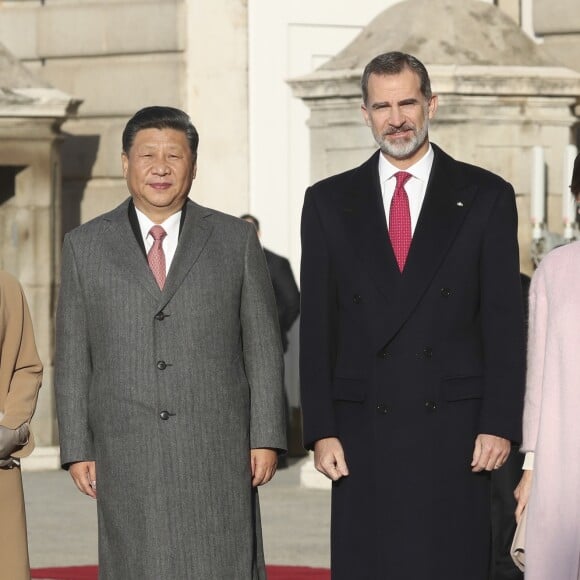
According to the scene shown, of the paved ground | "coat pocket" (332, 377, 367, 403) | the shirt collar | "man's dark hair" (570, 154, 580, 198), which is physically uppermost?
"man's dark hair" (570, 154, 580, 198)

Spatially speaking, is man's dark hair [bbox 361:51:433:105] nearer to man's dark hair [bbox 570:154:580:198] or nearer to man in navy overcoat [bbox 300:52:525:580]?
man in navy overcoat [bbox 300:52:525:580]

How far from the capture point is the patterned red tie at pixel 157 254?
25.0 ft

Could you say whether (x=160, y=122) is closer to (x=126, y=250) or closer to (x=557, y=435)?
(x=126, y=250)

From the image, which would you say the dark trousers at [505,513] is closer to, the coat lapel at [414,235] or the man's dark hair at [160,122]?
the coat lapel at [414,235]

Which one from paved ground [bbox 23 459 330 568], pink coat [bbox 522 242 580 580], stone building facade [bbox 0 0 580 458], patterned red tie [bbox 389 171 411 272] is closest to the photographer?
pink coat [bbox 522 242 580 580]

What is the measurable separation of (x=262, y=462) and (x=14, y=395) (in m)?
0.82

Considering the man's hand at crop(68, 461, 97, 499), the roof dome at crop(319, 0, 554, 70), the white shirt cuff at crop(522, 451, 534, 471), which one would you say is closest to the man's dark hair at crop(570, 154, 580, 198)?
the white shirt cuff at crop(522, 451, 534, 471)

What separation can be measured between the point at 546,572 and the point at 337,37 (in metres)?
9.87

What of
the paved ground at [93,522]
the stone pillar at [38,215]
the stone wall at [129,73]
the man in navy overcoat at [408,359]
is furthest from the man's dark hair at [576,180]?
the stone wall at [129,73]

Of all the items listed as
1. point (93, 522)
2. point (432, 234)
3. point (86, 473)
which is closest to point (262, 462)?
point (86, 473)

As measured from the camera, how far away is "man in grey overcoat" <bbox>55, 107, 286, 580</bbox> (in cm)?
751

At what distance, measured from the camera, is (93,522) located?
12.7 m

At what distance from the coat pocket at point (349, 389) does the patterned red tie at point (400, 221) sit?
1.29 feet

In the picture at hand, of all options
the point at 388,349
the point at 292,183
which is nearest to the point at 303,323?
the point at 388,349
